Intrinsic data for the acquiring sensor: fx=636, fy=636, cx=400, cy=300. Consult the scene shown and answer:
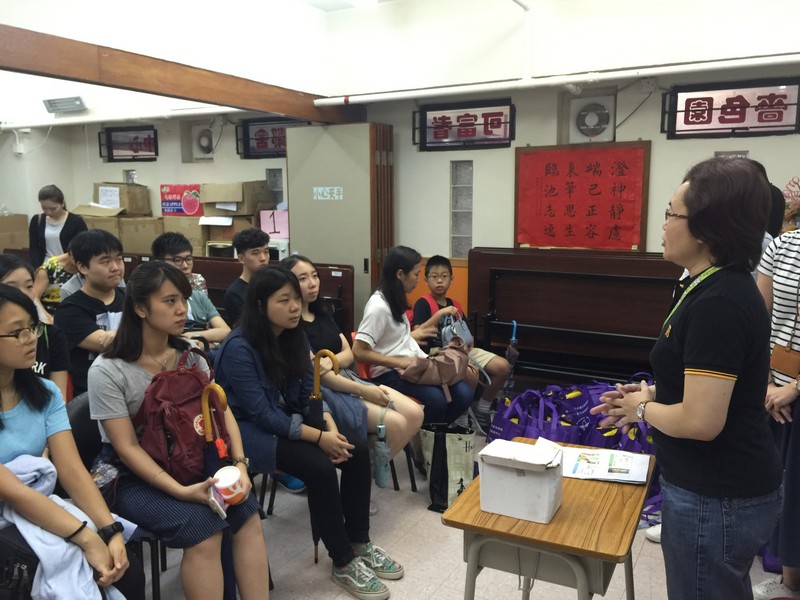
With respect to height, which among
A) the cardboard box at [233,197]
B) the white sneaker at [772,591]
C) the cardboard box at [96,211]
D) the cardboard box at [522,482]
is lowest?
the white sneaker at [772,591]

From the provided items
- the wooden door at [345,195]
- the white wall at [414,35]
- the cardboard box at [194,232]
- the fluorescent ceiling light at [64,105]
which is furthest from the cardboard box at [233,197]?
the fluorescent ceiling light at [64,105]

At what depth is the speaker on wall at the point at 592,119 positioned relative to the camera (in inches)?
173

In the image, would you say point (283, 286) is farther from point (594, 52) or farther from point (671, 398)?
point (594, 52)

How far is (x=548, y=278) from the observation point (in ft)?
13.6

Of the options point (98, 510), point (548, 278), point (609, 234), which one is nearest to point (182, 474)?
point (98, 510)

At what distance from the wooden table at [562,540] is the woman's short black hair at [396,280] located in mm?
1617

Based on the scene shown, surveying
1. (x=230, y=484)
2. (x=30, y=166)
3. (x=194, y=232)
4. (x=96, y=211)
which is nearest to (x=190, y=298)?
(x=230, y=484)

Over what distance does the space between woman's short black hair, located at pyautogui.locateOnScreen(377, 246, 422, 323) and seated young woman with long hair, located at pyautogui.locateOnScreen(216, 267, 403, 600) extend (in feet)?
2.68

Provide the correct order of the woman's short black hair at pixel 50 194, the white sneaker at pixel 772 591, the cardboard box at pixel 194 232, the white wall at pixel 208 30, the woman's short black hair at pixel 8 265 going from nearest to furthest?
the white sneaker at pixel 772 591 → the woman's short black hair at pixel 8 265 → the white wall at pixel 208 30 → the woman's short black hair at pixel 50 194 → the cardboard box at pixel 194 232

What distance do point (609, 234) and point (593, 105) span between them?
0.91 m

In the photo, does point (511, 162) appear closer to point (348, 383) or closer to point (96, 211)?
point (348, 383)

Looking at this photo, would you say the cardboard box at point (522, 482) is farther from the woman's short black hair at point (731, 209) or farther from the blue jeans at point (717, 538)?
the woman's short black hair at point (731, 209)

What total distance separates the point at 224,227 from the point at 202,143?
101cm

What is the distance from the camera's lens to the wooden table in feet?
4.58
